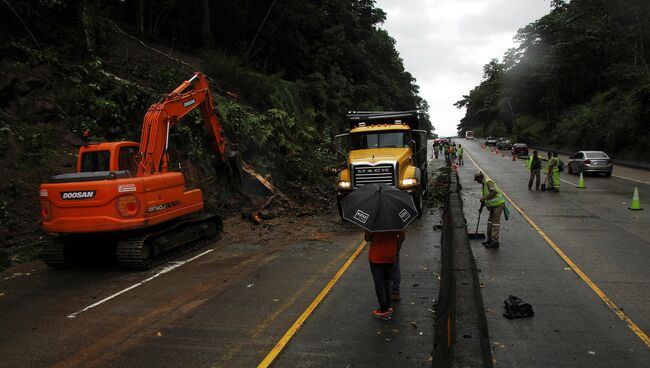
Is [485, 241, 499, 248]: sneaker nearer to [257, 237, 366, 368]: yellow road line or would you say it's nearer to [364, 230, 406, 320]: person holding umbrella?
[257, 237, 366, 368]: yellow road line

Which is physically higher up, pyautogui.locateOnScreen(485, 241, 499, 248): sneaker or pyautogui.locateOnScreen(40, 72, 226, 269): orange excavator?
pyautogui.locateOnScreen(40, 72, 226, 269): orange excavator

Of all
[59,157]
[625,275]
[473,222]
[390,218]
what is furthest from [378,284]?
[59,157]

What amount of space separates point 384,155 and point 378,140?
4.79 feet

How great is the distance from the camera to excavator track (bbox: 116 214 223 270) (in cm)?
978

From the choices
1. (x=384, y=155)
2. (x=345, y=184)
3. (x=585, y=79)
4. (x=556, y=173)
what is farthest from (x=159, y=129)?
(x=585, y=79)

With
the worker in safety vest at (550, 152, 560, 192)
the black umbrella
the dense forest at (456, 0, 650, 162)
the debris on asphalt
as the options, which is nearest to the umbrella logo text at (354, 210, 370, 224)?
the black umbrella

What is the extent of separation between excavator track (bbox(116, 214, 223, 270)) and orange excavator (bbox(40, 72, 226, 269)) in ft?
0.07

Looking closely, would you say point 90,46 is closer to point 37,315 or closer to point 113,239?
point 113,239

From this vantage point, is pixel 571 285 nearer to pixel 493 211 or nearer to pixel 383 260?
pixel 493 211

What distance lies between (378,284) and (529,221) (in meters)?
9.82

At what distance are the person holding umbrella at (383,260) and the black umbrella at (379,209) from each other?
310 mm

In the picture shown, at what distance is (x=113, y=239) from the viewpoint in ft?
34.0

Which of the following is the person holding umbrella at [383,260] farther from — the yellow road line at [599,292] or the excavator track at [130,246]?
the excavator track at [130,246]

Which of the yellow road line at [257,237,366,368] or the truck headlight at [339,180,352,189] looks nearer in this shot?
the yellow road line at [257,237,366,368]
